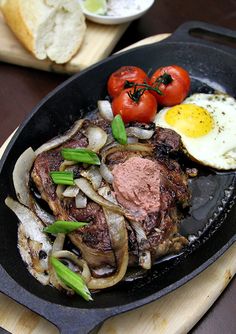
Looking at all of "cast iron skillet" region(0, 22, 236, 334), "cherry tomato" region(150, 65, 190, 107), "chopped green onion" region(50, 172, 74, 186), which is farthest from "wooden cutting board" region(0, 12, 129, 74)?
"chopped green onion" region(50, 172, 74, 186)

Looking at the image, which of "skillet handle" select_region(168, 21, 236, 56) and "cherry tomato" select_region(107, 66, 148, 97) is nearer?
"cherry tomato" select_region(107, 66, 148, 97)

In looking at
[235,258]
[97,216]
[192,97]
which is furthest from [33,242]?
[192,97]

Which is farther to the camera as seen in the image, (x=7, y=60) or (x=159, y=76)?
(x=7, y=60)

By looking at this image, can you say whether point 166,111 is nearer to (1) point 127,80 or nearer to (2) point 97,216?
(1) point 127,80

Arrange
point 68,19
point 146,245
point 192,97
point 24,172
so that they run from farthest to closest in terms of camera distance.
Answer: point 68,19 < point 192,97 < point 24,172 < point 146,245

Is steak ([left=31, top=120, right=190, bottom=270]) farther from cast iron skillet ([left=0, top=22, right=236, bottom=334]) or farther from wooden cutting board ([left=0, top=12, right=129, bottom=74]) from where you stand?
wooden cutting board ([left=0, top=12, right=129, bottom=74])

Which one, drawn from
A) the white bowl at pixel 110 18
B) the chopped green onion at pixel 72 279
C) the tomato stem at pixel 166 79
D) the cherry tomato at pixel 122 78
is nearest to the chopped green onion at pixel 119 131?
the cherry tomato at pixel 122 78

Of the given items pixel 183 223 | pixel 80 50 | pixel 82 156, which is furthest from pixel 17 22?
pixel 183 223
